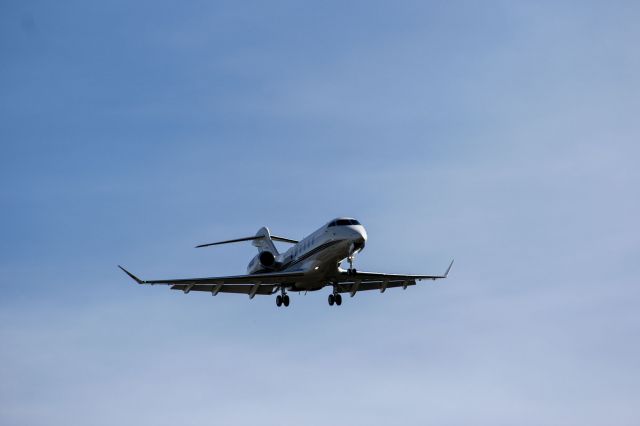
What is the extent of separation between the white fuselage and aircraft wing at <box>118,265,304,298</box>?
25.1 inches

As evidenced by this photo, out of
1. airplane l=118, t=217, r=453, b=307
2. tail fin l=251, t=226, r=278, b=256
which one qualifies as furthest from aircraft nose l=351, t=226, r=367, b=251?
tail fin l=251, t=226, r=278, b=256

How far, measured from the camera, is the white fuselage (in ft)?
132

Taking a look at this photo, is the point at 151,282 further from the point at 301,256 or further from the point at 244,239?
the point at 244,239

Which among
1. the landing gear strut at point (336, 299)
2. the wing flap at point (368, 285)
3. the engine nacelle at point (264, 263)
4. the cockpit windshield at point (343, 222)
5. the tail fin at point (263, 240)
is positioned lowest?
the landing gear strut at point (336, 299)

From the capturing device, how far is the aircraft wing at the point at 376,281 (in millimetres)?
45125

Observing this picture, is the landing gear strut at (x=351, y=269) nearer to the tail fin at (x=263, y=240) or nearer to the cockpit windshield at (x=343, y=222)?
the cockpit windshield at (x=343, y=222)

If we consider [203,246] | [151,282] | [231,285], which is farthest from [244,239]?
[151,282]

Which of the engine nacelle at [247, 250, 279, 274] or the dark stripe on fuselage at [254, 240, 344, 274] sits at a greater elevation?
the engine nacelle at [247, 250, 279, 274]

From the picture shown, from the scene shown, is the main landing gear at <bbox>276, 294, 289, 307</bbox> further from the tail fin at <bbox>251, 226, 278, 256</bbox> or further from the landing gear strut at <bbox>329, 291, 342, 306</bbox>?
the tail fin at <bbox>251, 226, 278, 256</bbox>

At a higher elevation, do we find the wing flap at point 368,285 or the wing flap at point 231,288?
the wing flap at point 368,285

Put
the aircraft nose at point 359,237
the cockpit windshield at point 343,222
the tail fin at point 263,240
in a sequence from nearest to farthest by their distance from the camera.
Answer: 1. the aircraft nose at point 359,237
2. the cockpit windshield at point 343,222
3. the tail fin at point 263,240

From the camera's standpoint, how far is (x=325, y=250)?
41.1 m

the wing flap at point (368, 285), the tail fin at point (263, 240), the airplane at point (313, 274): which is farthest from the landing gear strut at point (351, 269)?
the tail fin at point (263, 240)

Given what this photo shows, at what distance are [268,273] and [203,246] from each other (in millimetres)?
8190
